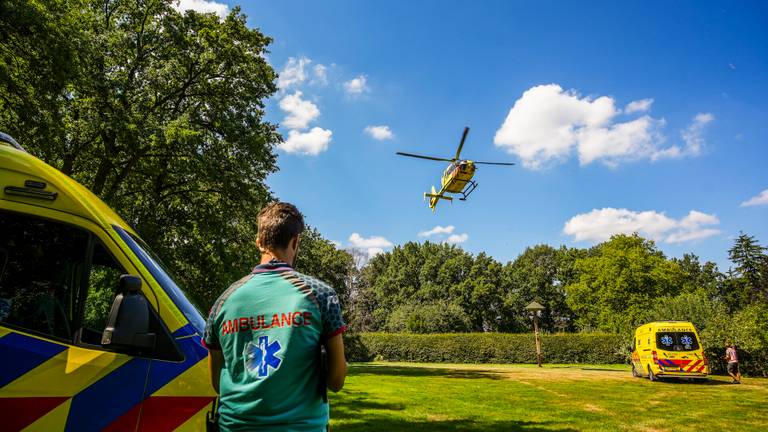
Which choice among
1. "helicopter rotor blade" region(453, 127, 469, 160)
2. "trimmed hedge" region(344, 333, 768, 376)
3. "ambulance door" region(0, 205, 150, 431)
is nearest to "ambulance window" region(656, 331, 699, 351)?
"helicopter rotor blade" region(453, 127, 469, 160)

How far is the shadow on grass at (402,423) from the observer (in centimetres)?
917

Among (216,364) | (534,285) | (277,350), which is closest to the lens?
(277,350)

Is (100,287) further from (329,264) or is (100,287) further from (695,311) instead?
(329,264)

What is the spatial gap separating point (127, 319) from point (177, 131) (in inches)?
622

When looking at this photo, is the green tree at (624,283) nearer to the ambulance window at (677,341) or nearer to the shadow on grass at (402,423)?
the ambulance window at (677,341)

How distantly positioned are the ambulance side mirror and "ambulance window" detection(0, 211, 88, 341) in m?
0.58

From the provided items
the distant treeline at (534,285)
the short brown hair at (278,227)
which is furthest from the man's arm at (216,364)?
the distant treeline at (534,285)

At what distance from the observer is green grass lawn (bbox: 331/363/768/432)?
9672mm

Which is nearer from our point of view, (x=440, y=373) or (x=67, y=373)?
(x=67, y=373)

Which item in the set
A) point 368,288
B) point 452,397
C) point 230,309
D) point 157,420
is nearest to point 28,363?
point 157,420

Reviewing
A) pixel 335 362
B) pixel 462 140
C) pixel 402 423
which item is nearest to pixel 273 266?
pixel 335 362

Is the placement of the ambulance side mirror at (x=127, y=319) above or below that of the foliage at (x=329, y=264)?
below

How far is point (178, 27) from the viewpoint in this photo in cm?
1961

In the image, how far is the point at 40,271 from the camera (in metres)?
2.94
